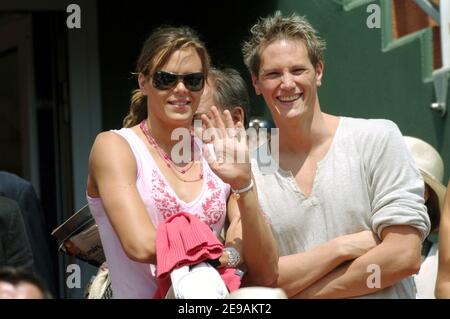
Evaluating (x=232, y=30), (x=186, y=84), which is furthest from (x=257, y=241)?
(x=232, y=30)

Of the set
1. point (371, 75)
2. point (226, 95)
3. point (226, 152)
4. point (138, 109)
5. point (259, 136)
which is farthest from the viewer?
point (371, 75)

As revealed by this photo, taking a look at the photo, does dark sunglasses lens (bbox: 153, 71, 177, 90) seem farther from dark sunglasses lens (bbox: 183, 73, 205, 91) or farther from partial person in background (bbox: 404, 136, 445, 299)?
partial person in background (bbox: 404, 136, 445, 299)

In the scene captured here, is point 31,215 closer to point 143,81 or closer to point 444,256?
point 143,81

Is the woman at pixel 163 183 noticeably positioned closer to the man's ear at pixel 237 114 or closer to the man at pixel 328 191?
the man at pixel 328 191

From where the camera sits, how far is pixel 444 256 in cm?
421

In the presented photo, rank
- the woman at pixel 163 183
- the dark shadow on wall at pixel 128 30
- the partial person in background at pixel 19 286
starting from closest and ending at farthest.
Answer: the partial person in background at pixel 19 286
the woman at pixel 163 183
the dark shadow on wall at pixel 128 30

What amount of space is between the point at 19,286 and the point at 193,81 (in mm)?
→ 1254

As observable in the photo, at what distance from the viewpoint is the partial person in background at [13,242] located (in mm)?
5219

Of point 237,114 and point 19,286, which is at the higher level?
point 237,114

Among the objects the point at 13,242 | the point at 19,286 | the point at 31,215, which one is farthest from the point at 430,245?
the point at 31,215

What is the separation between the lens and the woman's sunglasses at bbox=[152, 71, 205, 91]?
429 cm

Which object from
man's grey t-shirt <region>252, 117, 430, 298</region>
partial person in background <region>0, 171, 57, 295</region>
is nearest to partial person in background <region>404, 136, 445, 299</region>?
man's grey t-shirt <region>252, 117, 430, 298</region>

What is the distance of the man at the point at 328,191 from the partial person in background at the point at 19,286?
114 centimetres

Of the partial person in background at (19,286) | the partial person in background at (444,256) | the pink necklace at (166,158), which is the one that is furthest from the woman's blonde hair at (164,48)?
the partial person in background at (19,286)
